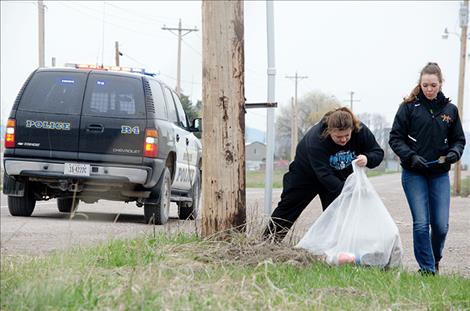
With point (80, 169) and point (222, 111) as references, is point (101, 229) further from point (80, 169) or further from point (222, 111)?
point (80, 169)

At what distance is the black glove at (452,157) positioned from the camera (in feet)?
24.2


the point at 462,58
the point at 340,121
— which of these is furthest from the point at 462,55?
the point at 340,121

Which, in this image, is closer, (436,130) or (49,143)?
(436,130)

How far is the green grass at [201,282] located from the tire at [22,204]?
16.0 feet

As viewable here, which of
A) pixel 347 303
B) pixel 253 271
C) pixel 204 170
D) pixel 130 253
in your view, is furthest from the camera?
pixel 204 170

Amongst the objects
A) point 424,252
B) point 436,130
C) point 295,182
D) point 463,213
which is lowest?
point 463,213

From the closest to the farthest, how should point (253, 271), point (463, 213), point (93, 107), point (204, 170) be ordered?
point (253, 271) < point (204, 170) < point (93, 107) < point (463, 213)

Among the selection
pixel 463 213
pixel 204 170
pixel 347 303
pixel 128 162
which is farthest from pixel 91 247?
pixel 463 213

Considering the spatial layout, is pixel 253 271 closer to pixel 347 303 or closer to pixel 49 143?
pixel 347 303

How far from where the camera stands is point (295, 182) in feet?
25.9

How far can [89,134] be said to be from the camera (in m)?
10.6

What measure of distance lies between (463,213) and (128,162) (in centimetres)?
914

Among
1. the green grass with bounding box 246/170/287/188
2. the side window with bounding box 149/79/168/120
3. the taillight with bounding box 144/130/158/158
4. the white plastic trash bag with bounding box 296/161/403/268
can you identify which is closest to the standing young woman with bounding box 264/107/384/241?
the white plastic trash bag with bounding box 296/161/403/268

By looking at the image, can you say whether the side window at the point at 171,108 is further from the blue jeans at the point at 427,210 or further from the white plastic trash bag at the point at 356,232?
the blue jeans at the point at 427,210
